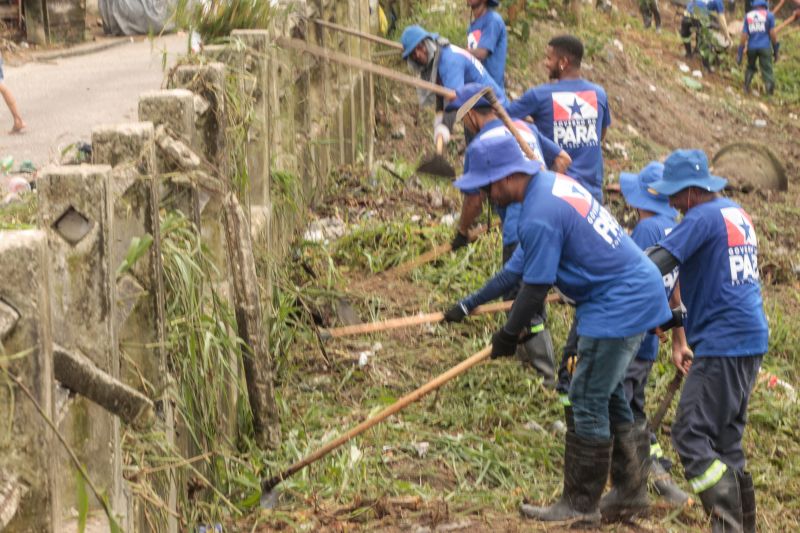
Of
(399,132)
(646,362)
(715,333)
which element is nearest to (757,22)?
(399,132)

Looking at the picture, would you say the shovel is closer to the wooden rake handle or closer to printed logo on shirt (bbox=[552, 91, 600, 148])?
printed logo on shirt (bbox=[552, 91, 600, 148])

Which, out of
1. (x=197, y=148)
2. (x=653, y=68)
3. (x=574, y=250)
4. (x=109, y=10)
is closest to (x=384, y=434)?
(x=574, y=250)

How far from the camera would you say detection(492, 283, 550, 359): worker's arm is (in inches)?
198

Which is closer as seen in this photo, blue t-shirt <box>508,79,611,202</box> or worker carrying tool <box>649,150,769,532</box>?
worker carrying tool <box>649,150,769,532</box>

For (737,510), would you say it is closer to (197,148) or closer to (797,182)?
(197,148)

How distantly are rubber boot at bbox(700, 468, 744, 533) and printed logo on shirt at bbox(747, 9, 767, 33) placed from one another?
14501 mm

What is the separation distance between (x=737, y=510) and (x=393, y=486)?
1455mm

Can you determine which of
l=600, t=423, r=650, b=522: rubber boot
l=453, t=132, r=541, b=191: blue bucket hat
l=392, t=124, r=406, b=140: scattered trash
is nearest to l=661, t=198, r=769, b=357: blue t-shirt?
l=600, t=423, r=650, b=522: rubber boot

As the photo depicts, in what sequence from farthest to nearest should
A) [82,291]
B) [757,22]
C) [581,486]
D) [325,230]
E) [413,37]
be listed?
1. [757,22]
2. [413,37]
3. [325,230]
4. [581,486]
5. [82,291]

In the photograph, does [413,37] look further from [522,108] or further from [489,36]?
[522,108]

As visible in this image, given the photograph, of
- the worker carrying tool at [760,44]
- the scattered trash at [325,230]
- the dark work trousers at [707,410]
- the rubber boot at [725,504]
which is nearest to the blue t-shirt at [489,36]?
the scattered trash at [325,230]

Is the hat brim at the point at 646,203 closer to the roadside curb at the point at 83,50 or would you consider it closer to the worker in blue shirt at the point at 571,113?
the worker in blue shirt at the point at 571,113

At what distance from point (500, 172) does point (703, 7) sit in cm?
1605

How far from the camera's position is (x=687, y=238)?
17.4 feet
